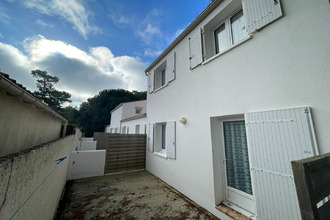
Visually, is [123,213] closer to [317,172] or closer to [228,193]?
[228,193]

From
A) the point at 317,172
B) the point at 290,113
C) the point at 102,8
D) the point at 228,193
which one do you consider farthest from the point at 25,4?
the point at 228,193

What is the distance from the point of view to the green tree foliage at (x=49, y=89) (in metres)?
36.6

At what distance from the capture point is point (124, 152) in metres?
8.26

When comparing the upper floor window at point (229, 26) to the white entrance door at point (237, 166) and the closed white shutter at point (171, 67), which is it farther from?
the white entrance door at point (237, 166)

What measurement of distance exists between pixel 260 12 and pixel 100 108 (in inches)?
1560

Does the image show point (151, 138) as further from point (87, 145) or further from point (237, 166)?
point (87, 145)

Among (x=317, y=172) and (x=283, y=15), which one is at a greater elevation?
(x=283, y=15)

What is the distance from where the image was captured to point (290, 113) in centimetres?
250

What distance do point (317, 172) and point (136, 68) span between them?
61.9ft

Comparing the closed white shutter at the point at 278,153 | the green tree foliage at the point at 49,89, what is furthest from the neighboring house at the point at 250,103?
the green tree foliage at the point at 49,89

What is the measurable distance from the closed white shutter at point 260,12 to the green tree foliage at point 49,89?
155 feet

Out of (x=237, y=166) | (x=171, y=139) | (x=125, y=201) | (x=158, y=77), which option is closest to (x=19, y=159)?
(x=125, y=201)

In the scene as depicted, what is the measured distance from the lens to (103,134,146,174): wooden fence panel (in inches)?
→ 309

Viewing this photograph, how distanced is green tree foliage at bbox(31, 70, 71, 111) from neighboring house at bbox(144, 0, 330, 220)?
45.3m
